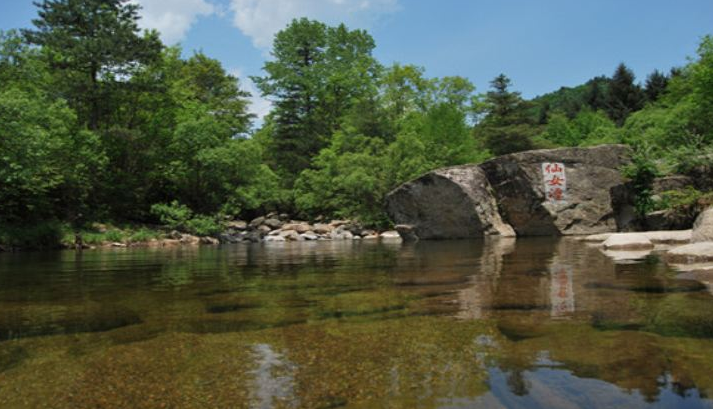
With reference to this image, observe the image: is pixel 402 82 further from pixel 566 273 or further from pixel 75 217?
pixel 566 273

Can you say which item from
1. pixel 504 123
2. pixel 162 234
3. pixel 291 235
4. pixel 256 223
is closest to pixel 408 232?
pixel 291 235

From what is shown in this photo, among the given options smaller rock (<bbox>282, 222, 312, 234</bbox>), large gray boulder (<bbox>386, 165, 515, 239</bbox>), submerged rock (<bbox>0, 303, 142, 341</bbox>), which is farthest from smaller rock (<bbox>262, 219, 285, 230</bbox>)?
submerged rock (<bbox>0, 303, 142, 341</bbox>)

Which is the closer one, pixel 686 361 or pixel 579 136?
pixel 686 361

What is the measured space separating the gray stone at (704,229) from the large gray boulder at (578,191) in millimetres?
9899

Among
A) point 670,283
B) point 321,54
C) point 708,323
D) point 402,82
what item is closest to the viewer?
point 708,323

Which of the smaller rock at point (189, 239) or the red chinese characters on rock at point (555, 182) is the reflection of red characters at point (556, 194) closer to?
the red chinese characters on rock at point (555, 182)

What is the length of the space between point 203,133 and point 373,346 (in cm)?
2538

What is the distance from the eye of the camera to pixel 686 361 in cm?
223

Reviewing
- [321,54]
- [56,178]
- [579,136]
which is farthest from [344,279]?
[579,136]

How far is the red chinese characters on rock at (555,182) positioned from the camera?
58.9 ft

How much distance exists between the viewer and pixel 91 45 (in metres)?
23.4

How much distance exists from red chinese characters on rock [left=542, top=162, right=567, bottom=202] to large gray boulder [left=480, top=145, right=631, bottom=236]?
0.43 ft

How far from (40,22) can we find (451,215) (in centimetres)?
2250

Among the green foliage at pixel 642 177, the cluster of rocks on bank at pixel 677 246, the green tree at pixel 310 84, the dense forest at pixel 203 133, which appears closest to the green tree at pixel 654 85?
the dense forest at pixel 203 133
